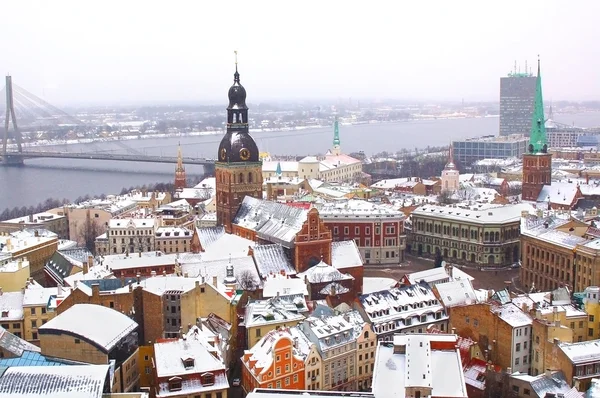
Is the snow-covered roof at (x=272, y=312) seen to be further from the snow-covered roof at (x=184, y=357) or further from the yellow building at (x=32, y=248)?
the yellow building at (x=32, y=248)

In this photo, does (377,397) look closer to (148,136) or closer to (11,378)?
(11,378)

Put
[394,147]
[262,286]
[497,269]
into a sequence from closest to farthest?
[262,286] < [497,269] < [394,147]

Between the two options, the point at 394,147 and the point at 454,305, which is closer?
the point at 454,305

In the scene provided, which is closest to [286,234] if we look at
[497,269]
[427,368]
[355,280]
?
[355,280]

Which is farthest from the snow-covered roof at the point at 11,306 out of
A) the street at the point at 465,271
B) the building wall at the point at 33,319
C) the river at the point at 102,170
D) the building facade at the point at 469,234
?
the river at the point at 102,170

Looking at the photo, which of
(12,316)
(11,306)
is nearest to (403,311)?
(12,316)
